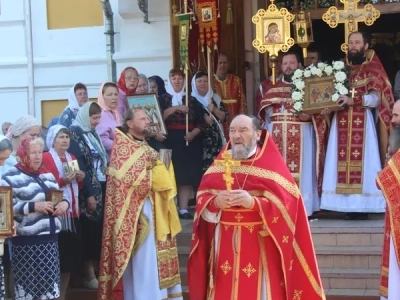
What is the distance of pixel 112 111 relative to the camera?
364 inches

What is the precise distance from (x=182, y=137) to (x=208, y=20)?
147 centimetres

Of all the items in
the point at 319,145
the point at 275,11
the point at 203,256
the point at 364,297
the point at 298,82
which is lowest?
the point at 364,297

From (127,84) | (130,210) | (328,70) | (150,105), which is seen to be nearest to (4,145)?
(130,210)

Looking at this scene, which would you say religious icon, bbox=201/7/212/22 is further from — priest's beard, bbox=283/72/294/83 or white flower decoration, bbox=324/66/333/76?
white flower decoration, bbox=324/66/333/76

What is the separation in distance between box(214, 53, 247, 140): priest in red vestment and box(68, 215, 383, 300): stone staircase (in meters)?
2.16

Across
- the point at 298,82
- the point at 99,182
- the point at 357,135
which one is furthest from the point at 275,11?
the point at 99,182

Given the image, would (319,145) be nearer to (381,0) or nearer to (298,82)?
(298,82)

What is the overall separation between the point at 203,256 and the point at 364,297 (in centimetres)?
212

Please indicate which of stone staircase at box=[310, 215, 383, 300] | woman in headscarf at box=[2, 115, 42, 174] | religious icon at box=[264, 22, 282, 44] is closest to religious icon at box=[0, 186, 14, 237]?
woman in headscarf at box=[2, 115, 42, 174]

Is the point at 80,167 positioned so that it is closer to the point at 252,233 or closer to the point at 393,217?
the point at 252,233

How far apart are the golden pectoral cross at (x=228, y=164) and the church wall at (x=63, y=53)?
5.24 meters

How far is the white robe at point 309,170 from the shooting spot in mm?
9469

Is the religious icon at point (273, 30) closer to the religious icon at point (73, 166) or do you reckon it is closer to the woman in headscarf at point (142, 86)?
the woman in headscarf at point (142, 86)

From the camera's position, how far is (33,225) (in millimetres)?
7246
